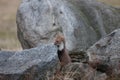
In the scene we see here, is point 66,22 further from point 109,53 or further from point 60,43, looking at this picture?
point 109,53

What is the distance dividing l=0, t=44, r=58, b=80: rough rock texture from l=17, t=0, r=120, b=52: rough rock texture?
1.76m

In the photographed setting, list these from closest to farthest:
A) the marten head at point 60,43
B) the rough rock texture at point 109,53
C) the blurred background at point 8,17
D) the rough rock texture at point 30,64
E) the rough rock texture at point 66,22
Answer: the rough rock texture at point 30,64
the rough rock texture at point 109,53
the marten head at point 60,43
the rough rock texture at point 66,22
the blurred background at point 8,17

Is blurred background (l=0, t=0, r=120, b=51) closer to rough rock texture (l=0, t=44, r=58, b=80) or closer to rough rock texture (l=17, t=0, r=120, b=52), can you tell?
rough rock texture (l=17, t=0, r=120, b=52)

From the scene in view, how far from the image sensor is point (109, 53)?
34.3ft

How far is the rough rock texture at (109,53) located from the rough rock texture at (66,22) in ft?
4.79

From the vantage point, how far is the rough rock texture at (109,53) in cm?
1031

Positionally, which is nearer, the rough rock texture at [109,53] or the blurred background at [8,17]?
the rough rock texture at [109,53]

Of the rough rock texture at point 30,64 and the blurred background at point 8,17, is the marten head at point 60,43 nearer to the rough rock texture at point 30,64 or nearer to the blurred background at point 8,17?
the rough rock texture at point 30,64

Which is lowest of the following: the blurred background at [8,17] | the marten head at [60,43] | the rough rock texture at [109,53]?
the blurred background at [8,17]

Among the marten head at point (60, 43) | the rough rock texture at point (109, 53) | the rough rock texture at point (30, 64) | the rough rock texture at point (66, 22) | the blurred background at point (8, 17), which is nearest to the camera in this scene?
the rough rock texture at point (30, 64)

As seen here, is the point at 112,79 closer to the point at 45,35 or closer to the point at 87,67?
the point at 87,67

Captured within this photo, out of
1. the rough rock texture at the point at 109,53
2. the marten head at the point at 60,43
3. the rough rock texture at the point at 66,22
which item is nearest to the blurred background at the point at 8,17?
the rough rock texture at the point at 66,22

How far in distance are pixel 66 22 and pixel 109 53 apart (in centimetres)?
232

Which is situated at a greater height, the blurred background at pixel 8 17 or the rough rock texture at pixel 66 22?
the rough rock texture at pixel 66 22
